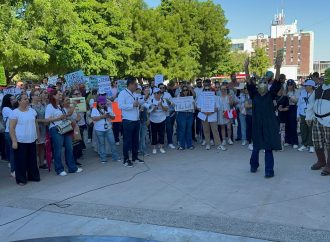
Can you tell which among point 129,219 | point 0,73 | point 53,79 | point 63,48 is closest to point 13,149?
point 129,219

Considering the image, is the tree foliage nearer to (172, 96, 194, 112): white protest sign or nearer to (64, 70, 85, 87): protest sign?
(64, 70, 85, 87): protest sign

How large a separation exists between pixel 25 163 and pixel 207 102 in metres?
5.21

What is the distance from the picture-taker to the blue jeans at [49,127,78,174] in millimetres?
8875

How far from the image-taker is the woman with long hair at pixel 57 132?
879 centimetres

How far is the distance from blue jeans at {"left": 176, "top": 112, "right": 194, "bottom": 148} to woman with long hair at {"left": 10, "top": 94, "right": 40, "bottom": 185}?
443 cm

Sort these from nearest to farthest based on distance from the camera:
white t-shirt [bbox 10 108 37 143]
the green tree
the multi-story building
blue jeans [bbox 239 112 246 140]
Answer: white t-shirt [bbox 10 108 37 143] < blue jeans [bbox 239 112 246 140] < the green tree < the multi-story building

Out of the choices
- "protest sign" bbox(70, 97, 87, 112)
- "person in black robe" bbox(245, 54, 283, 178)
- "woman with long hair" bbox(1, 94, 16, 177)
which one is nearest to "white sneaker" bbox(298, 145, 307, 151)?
"person in black robe" bbox(245, 54, 283, 178)

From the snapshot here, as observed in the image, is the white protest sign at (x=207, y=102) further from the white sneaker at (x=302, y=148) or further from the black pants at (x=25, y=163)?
the black pants at (x=25, y=163)

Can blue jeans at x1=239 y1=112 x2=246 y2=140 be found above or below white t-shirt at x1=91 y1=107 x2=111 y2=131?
below

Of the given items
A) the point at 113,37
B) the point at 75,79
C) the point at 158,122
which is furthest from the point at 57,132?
the point at 113,37

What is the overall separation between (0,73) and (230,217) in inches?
329

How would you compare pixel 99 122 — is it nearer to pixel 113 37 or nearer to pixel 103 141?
pixel 103 141

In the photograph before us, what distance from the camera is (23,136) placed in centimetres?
804

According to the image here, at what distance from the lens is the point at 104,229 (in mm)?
5578
